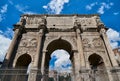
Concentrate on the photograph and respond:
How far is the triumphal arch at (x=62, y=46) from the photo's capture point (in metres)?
12.8

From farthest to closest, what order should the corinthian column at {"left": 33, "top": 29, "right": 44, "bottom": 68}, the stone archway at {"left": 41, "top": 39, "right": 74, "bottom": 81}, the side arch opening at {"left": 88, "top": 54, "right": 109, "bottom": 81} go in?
the stone archway at {"left": 41, "top": 39, "right": 74, "bottom": 81}
the side arch opening at {"left": 88, "top": 54, "right": 109, "bottom": 81}
the corinthian column at {"left": 33, "top": 29, "right": 44, "bottom": 68}

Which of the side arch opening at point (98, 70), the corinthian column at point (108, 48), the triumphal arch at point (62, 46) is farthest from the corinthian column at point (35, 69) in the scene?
the corinthian column at point (108, 48)

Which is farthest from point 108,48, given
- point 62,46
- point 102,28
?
point 62,46

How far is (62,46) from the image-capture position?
17.5m

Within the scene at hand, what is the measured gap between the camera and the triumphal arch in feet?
42.1

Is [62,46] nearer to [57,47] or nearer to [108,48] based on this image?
[57,47]

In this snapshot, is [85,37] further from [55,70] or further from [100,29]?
[55,70]

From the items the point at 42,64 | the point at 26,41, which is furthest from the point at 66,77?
the point at 26,41

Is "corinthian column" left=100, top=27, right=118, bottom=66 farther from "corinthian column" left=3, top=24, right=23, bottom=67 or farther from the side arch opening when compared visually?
"corinthian column" left=3, top=24, right=23, bottom=67

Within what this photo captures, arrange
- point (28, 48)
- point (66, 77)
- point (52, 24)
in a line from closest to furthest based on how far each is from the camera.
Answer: point (66, 77), point (28, 48), point (52, 24)

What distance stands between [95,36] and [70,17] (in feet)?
15.8

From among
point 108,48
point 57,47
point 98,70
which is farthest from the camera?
point 57,47

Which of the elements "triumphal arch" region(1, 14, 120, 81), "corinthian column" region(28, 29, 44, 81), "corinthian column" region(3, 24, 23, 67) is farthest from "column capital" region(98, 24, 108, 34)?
"corinthian column" region(3, 24, 23, 67)

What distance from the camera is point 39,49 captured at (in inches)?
563
